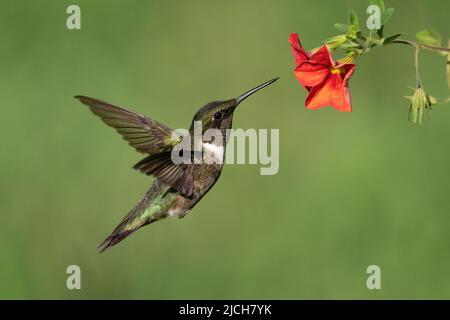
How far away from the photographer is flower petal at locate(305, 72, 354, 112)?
198cm

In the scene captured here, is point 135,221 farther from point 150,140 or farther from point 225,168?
point 225,168

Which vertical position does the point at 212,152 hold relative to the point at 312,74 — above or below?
below

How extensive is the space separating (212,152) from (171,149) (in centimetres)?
13

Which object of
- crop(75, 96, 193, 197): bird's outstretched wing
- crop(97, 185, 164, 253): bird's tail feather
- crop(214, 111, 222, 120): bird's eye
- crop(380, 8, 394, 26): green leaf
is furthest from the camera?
crop(97, 185, 164, 253): bird's tail feather

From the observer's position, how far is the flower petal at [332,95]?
6.50ft

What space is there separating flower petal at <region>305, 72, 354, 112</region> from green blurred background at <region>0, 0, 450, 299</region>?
6.85 feet

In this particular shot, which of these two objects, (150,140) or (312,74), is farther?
(150,140)

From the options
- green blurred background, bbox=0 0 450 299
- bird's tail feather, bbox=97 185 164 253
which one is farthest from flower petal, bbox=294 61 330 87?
green blurred background, bbox=0 0 450 299

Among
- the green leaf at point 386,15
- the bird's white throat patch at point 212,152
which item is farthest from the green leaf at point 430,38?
the bird's white throat patch at point 212,152

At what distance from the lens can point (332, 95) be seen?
6.58 feet

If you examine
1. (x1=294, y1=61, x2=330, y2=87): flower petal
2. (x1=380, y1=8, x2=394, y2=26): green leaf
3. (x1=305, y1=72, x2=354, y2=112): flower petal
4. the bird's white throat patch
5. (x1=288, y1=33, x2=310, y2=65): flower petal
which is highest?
(x1=380, y1=8, x2=394, y2=26): green leaf

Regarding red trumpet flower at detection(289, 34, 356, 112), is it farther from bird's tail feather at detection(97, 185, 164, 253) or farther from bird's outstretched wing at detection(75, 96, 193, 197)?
bird's tail feather at detection(97, 185, 164, 253)

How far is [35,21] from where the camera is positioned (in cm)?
488

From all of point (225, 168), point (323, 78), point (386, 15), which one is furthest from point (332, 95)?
point (225, 168)
